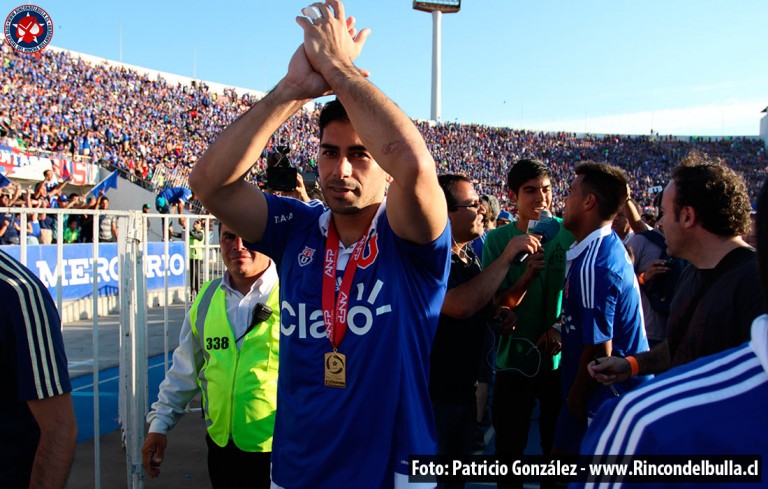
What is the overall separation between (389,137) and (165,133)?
1257 inches

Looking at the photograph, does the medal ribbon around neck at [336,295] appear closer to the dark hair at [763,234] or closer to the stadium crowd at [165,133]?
the dark hair at [763,234]

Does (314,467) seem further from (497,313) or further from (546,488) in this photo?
(546,488)

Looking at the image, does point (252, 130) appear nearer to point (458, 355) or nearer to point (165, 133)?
point (458, 355)

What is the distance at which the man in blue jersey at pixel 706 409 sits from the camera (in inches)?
29.0

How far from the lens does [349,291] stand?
1.80 metres

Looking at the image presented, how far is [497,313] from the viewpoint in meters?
3.62

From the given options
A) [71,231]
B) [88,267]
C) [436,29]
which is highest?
[436,29]

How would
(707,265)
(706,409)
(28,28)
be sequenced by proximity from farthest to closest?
1. (28,28)
2. (707,265)
3. (706,409)

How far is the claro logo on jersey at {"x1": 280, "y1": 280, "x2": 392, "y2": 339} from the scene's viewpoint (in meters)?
1.77

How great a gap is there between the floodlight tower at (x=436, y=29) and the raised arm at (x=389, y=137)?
6725cm

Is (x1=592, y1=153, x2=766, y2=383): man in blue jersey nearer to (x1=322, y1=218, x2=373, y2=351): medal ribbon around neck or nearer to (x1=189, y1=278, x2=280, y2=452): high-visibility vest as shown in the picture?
(x1=322, y1=218, x2=373, y2=351): medal ribbon around neck

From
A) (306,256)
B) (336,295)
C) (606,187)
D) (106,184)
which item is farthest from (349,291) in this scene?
(106,184)

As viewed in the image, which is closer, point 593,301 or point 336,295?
point 336,295

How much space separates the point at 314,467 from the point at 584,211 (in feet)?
7.57
